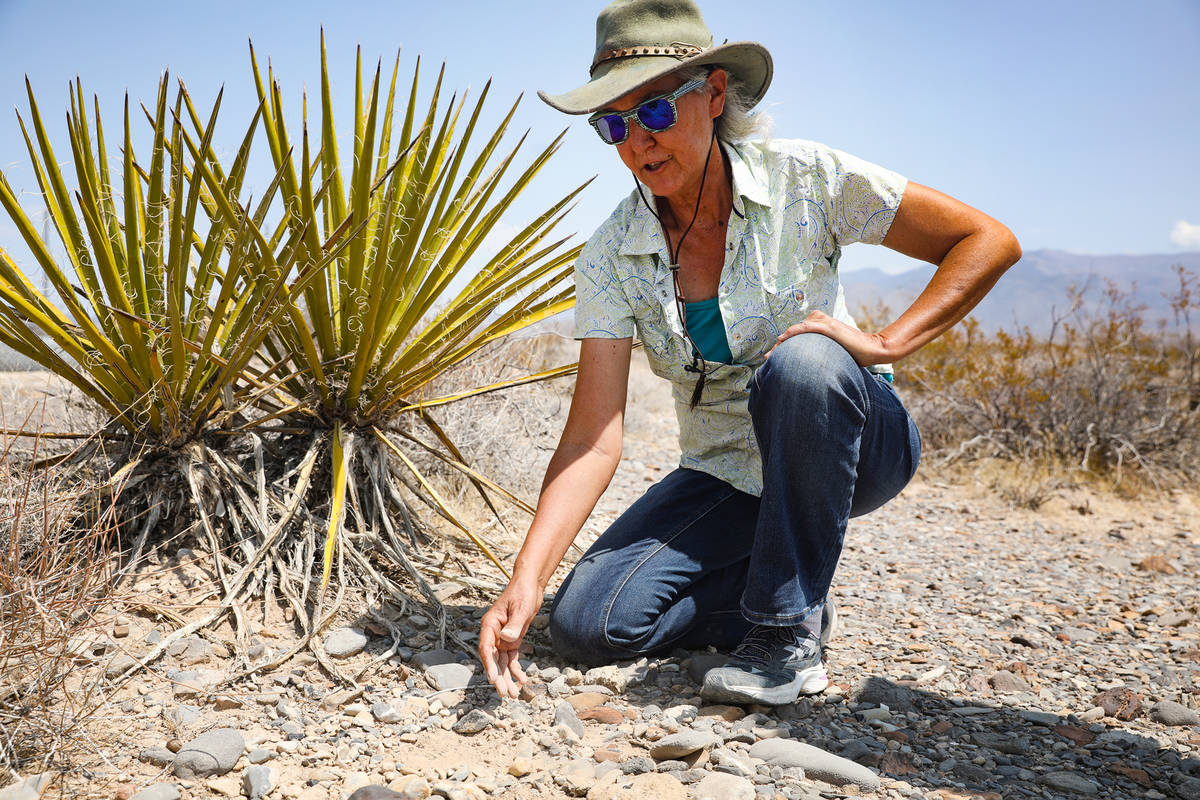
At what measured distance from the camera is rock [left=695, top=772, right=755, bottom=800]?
60.7 inches

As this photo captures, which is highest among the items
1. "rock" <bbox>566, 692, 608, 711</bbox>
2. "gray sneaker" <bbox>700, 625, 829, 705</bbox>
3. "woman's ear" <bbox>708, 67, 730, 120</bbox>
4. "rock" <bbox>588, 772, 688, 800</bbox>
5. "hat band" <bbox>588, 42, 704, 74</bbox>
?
"hat band" <bbox>588, 42, 704, 74</bbox>

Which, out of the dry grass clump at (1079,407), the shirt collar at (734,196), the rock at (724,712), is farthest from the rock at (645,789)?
the dry grass clump at (1079,407)

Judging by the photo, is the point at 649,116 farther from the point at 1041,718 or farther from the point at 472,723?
the point at 1041,718

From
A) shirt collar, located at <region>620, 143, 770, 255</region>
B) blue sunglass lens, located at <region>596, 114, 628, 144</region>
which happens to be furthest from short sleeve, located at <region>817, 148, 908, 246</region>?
blue sunglass lens, located at <region>596, 114, 628, 144</region>

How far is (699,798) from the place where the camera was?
154cm

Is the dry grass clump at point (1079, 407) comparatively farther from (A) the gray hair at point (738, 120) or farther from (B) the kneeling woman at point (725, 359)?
(A) the gray hair at point (738, 120)

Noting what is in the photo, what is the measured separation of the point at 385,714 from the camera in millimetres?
1871

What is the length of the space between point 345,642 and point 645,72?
1.52 meters

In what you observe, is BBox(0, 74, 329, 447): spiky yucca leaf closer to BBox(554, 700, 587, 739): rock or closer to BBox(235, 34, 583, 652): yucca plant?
BBox(235, 34, 583, 652): yucca plant

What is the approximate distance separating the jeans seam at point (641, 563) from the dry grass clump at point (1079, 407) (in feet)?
10.2

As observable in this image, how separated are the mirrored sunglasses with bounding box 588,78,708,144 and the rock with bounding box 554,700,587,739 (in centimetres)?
130

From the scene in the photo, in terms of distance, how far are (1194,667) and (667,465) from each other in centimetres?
317

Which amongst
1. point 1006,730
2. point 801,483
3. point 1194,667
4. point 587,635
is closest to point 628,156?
point 801,483

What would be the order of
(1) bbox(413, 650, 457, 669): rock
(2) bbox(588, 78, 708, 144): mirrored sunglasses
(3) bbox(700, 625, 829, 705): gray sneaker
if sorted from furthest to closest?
(1) bbox(413, 650, 457, 669): rock → (2) bbox(588, 78, 708, 144): mirrored sunglasses → (3) bbox(700, 625, 829, 705): gray sneaker
